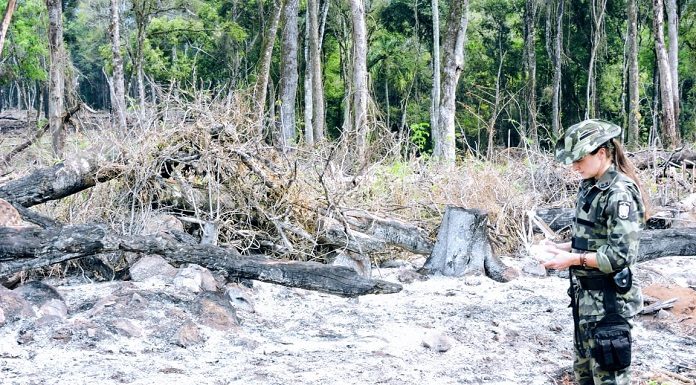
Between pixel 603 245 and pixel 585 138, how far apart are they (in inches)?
19.4

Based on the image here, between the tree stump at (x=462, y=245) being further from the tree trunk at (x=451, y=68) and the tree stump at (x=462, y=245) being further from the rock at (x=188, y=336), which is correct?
the tree trunk at (x=451, y=68)

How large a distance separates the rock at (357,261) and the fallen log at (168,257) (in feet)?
4.07

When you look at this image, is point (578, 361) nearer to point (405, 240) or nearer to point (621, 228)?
point (621, 228)

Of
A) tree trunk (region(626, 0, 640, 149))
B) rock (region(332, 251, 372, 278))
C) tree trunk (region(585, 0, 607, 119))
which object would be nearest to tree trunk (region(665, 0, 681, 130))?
tree trunk (region(626, 0, 640, 149))

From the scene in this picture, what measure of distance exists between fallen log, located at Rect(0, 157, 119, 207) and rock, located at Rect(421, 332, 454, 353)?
3575 mm

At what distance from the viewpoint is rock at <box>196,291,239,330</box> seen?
5.05 m

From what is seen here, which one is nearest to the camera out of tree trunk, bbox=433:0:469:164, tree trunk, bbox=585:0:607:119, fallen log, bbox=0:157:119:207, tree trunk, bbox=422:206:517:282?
fallen log, bbox=0:157:119:207

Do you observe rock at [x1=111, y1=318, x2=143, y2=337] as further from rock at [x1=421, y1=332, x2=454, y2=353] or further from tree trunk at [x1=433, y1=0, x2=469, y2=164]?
tree trunk at [x1=433, y1=0, x2=469, y2=164]

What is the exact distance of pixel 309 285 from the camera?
551cm

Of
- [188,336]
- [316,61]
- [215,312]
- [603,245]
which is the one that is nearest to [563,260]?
[603,245]

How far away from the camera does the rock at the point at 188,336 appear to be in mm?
4672

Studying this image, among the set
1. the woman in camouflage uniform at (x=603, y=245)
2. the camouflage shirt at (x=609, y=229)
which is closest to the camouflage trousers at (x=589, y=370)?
the woman in camouflage uniform at (x=603, y=245)

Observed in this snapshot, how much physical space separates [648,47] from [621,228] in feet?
115

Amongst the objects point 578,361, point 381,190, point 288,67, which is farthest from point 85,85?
point 578,361
